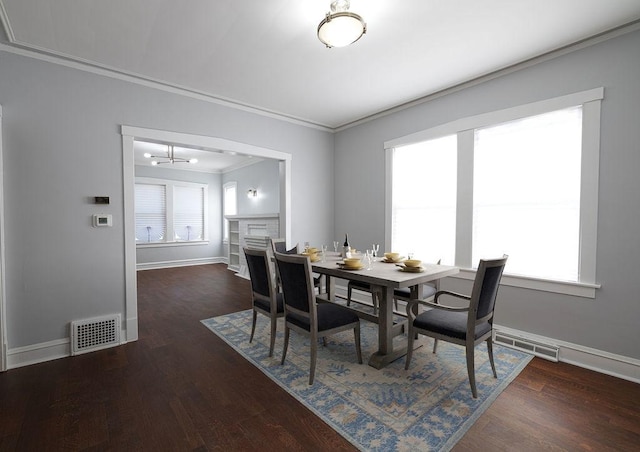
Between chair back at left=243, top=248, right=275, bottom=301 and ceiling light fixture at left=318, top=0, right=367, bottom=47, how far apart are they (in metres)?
1.79

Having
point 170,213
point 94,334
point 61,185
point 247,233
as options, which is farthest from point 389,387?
point 170,213

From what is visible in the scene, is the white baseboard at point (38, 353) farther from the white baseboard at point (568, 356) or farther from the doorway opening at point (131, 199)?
the doorway opening at point (131, 199)

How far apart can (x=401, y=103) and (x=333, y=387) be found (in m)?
3.58

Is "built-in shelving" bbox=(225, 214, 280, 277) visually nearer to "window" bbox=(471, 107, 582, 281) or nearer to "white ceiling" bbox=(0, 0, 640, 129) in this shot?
"white ceiling" bbox=(0, 0, 640, 129)

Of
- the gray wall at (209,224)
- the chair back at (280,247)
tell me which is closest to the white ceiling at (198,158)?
the gray wall at (209,224)

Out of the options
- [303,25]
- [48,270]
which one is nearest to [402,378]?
[303,25]

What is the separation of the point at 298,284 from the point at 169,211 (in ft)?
22.9

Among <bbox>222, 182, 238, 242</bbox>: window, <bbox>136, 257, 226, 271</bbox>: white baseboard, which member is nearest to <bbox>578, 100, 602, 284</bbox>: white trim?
<bbox>222, 182, 238, 242</bbox>: window

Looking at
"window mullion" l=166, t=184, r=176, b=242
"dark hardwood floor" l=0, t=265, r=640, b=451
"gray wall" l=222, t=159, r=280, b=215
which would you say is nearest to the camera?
"dark hardwood floor" l=0, t=265, r=640, b=451

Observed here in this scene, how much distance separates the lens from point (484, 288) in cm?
212

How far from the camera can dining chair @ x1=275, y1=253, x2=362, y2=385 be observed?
2303 millimetres

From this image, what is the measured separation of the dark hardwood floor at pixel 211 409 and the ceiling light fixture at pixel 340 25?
2687 millimetres

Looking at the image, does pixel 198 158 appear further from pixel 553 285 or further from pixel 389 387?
pixel 553 285

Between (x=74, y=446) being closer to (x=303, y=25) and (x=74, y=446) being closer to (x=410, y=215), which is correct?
(x=303, y=25)
